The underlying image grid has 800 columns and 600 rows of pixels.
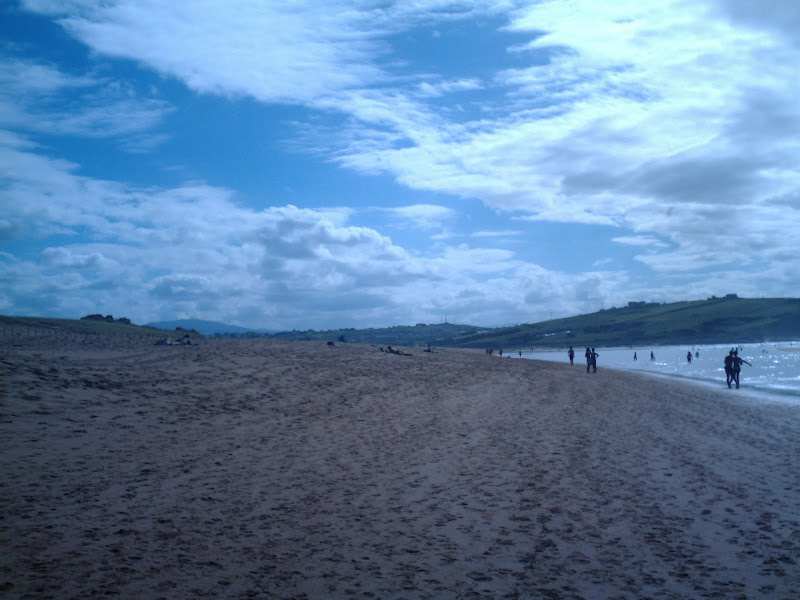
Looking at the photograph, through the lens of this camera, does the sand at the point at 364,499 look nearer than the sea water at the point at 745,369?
Yes

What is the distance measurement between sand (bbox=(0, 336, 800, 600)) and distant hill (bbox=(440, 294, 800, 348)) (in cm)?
14590

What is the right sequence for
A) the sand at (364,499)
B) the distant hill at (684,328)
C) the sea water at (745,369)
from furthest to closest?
1. the distant hill at (684,328)
2. the sea water at (745,369)
3. the sand at (364,499)

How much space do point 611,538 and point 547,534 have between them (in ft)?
2.70

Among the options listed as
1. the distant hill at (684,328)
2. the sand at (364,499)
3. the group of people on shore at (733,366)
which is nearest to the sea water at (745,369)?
the group of people on shore at (733,366)

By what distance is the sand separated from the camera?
5.94 metres

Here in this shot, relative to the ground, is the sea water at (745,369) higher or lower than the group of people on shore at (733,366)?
lower

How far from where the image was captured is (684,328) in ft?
507

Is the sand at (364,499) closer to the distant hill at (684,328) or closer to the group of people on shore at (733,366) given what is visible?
the group of people on shore at (733,366)

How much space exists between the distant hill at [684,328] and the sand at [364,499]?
146m

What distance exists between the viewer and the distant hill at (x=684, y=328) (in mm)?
148000

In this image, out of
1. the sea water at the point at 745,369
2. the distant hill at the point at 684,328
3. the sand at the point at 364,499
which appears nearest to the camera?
the sand at the point at 364,499

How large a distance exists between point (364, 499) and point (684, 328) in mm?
166099

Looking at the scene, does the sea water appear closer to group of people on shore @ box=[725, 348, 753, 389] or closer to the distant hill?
group of people on shore @ box=[725, 348, 753, 389]

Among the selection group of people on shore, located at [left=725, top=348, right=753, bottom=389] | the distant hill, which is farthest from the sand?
A: the distant hill
